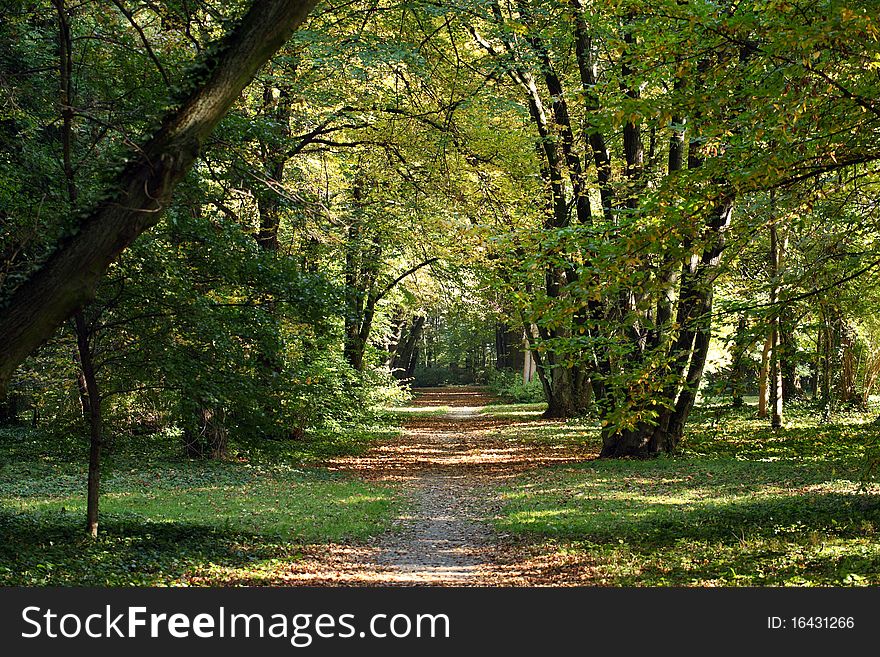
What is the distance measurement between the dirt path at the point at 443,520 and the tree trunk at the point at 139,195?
376 cm

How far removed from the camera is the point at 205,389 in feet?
27.0

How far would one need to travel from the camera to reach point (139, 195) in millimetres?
5246

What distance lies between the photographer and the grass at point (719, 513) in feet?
23.5

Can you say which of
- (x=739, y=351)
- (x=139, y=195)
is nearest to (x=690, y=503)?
(x=739, y=351)

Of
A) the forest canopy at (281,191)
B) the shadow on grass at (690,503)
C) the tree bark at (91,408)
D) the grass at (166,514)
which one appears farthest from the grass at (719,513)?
the tree bark at (91,408)

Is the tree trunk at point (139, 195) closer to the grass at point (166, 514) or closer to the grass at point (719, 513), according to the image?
the grass at point (166, 514)

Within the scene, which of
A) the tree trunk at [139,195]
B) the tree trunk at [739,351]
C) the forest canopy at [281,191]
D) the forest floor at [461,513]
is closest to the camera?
the tree trunk at [139,195]

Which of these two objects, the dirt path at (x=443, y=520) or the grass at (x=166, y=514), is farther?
the dirt path at (x=443, y=520)

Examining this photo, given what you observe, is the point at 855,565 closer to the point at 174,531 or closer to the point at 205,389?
the point at 205,389

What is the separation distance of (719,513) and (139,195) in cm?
805

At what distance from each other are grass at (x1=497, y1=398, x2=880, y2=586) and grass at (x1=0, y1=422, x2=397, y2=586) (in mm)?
2920

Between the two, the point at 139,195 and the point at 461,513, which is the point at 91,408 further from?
the point at 461,513

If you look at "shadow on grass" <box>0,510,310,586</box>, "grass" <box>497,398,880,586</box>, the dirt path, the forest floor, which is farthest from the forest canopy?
the dirt path

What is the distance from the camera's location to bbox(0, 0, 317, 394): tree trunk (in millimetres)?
5109
